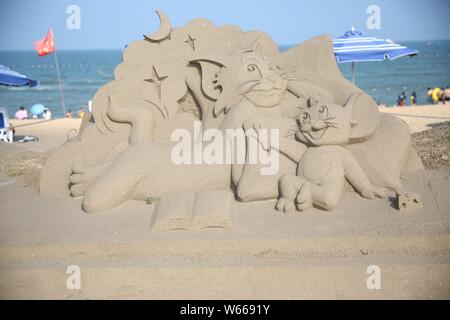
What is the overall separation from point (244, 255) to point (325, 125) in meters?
1.15

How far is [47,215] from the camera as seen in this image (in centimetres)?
358

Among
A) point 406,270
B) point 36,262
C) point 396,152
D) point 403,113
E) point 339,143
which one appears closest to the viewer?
point 406,270

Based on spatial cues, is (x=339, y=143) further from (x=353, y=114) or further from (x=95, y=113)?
(x=95, y=113)

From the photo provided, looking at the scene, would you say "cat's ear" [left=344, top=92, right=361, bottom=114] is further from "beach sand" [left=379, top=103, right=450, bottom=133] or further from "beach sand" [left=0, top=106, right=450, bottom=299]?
"beach sand" [left=379, top=103, right=450, bottom=133]

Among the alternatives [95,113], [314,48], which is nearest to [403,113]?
[314,48]

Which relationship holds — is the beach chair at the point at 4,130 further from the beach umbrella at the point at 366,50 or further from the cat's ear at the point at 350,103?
the cat's ear at the point at 350,103

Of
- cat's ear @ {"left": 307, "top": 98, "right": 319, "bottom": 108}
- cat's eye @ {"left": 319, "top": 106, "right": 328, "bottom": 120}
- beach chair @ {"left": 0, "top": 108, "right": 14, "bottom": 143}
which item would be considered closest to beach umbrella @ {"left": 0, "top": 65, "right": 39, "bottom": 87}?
beach chair @ {"left": 0, "top": 108, "right": 14, "bottom": 143}

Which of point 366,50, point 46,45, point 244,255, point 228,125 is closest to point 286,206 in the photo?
point 244,255

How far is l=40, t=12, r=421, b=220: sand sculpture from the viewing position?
3443mm

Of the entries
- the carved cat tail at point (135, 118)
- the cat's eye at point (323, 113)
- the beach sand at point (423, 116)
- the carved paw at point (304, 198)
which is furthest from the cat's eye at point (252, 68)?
the beach sand at point (423, 116)

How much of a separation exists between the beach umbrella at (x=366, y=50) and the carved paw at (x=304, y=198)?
5.85 meters
